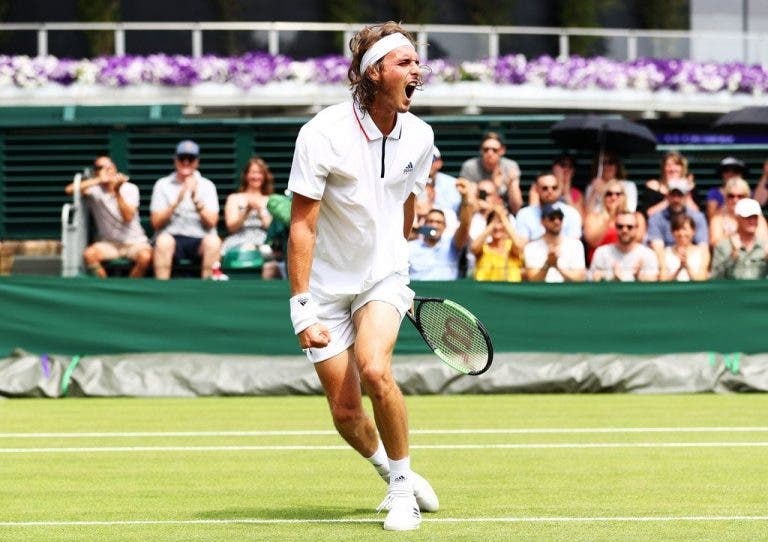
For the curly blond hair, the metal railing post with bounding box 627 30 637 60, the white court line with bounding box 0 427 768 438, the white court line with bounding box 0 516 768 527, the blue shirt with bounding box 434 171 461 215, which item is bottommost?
the white court line with bounding box 0 427 768 438

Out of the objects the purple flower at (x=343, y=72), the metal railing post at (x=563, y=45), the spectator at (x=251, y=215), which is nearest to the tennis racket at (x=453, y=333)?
the spectator at (x=251, y=215)

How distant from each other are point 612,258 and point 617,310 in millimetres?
637

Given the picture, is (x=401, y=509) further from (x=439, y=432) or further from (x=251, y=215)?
(x=251, y=215)

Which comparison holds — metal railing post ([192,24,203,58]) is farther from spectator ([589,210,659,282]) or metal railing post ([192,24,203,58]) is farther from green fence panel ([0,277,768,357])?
spectator ([589,210,659,282])

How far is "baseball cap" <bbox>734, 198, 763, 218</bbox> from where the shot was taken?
1524cm

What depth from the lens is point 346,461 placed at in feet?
31.4

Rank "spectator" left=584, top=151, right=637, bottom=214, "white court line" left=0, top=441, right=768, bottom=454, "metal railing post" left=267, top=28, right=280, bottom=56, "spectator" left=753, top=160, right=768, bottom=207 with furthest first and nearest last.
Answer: "metal railing post" left=267, top=28, right=280, bottom=56 → "spectator" left=753, top=160, right=768, bottom=207 → "spectator" left=584, top=151, right=637, bottom=214 → "white court line" left=0, top=441, right=768, bottom=454

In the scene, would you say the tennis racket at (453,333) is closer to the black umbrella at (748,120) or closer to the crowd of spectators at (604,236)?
the crowd of spectators at (604,236)

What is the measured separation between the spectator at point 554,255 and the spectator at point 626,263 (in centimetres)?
17

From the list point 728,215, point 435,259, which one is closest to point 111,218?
point 435,259

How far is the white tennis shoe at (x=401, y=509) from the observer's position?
262 inches

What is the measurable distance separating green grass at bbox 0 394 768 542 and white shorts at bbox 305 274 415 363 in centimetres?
72

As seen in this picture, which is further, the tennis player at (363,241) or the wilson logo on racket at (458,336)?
the wilson logo on racket at (458,336)

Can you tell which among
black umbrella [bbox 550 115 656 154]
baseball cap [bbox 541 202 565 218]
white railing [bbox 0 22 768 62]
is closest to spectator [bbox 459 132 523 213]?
black umbrella [bbox 550 115 656 154]
